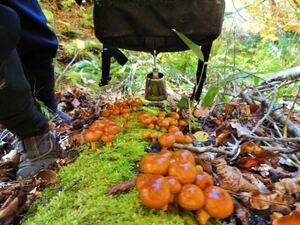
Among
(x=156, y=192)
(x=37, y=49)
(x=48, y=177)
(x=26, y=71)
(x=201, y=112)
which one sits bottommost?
(x=48, y=177)

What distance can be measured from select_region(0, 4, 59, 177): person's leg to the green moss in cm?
24

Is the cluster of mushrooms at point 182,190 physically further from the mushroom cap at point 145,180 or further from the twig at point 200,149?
the twig at point 200,149

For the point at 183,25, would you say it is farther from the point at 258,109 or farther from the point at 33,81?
the point at 33,81

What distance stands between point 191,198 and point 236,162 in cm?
54

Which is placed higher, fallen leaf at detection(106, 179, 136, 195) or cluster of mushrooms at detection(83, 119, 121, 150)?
cluster of mushrooms at detection(83, 119, 121, 150)

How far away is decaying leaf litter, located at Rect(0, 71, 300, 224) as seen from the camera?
1230 mm

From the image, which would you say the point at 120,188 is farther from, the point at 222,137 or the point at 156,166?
the point at 222,137

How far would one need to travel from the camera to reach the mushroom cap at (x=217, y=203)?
1066 mm

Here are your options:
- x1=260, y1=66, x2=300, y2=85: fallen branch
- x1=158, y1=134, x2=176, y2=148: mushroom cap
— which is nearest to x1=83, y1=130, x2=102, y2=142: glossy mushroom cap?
x1=158, y1=134, x2=176, y2=148: mushroom cap

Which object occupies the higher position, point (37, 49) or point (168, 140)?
point (37, 49)

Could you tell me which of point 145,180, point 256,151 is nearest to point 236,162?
point 256,151

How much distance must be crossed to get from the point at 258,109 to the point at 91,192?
133 centimetres

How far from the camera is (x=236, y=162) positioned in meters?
1.54

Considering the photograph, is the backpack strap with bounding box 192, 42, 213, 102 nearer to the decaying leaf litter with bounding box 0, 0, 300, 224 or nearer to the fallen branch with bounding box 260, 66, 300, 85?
the decaying leaf litter with bounding box 0, 0, 300, 224
